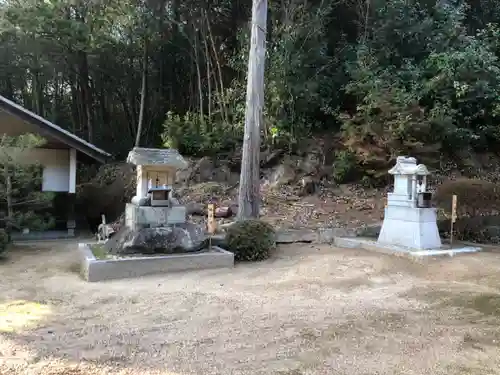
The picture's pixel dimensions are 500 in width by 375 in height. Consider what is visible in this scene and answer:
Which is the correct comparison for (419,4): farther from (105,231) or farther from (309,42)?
(105,231)

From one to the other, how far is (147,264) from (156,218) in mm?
856

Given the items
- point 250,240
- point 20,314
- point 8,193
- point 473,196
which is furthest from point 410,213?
point 8,193

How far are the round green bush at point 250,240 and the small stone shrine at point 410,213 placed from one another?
2269 mm

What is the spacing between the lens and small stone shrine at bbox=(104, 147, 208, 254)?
21.2 feet

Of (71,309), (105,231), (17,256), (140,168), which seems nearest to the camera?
(71,309)

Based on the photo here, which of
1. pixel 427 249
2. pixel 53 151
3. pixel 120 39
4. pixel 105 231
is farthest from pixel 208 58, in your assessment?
pixel 427 249

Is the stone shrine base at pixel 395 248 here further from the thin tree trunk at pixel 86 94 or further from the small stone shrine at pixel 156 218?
the thin tree trunk at pixel 86 94

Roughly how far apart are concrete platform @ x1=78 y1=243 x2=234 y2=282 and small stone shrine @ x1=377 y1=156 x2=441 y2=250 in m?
3.08

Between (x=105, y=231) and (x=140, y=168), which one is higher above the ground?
(x=140, y=168)

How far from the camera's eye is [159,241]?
6.52 metres

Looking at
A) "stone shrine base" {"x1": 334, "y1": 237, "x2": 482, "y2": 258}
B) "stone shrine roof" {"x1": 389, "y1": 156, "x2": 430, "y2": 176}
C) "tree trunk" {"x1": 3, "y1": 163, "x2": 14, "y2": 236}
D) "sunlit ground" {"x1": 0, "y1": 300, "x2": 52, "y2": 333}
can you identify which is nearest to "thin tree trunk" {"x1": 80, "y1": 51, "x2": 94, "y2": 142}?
"tree trunk" {"x1": 3, "y1": 163, "x2": 14, "y2": 236}

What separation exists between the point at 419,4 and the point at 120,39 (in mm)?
9992

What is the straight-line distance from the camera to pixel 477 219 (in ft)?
27.8

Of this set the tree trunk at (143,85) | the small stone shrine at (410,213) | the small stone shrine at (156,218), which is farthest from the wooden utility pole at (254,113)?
the tree trunk at (143,85)
